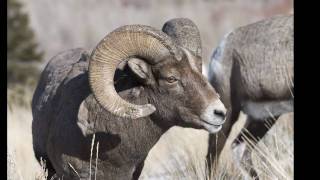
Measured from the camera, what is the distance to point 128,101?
5.68 meters

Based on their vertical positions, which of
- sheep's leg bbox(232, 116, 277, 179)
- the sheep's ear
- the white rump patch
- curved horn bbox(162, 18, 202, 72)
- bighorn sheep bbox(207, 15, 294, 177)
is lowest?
sheep's leg bbox(232, 116, 277, 179)

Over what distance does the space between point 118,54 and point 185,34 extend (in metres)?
0.65

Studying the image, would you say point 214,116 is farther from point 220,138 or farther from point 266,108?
point 266,108

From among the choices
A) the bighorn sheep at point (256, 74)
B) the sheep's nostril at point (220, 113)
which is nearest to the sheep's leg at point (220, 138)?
the bighorn sheep at point (256, 74)

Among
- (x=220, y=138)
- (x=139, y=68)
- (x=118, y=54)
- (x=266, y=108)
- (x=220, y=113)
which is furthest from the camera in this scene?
(x=266, y=108)

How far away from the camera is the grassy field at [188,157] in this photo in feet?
21.7

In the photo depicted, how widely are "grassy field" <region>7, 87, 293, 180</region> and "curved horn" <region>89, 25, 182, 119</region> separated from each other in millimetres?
1044

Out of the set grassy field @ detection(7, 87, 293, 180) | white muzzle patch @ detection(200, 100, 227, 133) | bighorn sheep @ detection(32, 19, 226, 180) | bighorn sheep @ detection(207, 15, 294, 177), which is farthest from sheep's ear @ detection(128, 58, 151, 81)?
bighorn sheep @ detection(207, 15, 294, 177)

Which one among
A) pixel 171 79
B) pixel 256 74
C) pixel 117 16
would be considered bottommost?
pixel 117 16

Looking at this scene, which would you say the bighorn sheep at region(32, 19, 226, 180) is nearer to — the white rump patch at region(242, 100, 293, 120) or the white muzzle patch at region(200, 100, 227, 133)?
the white muzzle patch at region(200, 100, 227, 133)

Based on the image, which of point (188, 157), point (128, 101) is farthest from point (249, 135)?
point (128, 101)

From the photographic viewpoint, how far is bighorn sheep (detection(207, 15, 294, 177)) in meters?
8.58
